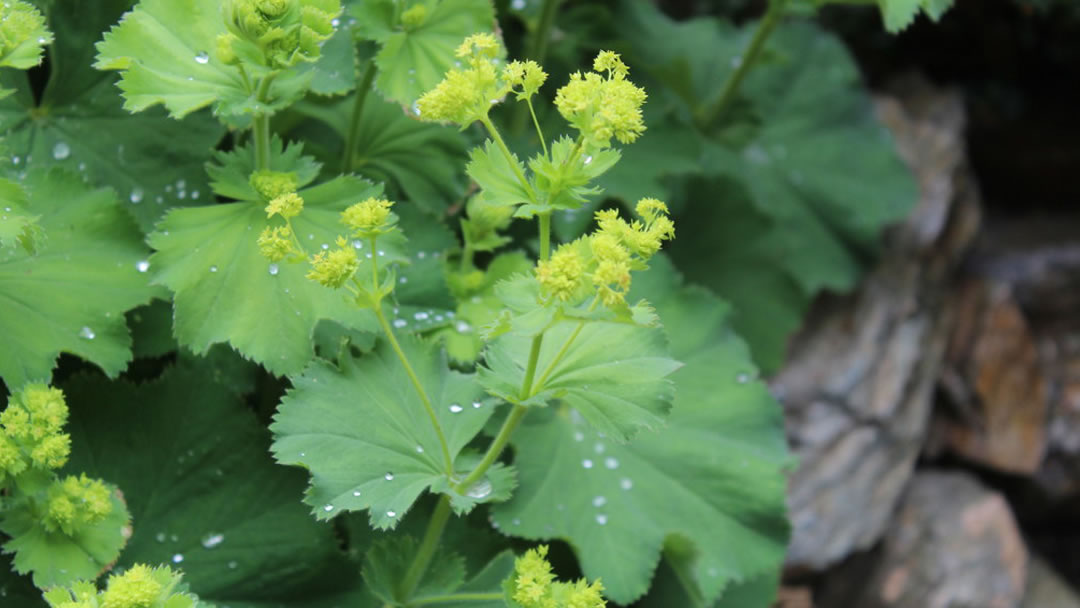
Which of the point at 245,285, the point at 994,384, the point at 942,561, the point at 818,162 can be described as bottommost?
the point at 942,561

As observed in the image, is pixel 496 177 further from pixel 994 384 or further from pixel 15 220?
pixel 994 384

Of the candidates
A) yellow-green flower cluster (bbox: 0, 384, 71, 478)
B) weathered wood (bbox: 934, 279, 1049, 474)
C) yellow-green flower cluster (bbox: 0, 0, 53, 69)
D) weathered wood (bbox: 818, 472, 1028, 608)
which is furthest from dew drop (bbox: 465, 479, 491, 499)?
weathered wood (bbox: 934, 279, 1049, 474)

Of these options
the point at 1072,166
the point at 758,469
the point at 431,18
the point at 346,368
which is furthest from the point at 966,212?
Result: the point at 346,368

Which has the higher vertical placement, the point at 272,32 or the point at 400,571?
the point at 272,32

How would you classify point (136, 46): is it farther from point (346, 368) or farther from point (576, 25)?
point (576, 25)

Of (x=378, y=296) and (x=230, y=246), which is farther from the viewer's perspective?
(x=230, y=246)

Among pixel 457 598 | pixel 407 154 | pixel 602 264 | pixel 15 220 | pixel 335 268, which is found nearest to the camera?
pixel 602 264

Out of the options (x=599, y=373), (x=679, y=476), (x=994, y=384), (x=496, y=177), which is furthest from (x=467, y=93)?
(x=994, y=384)
